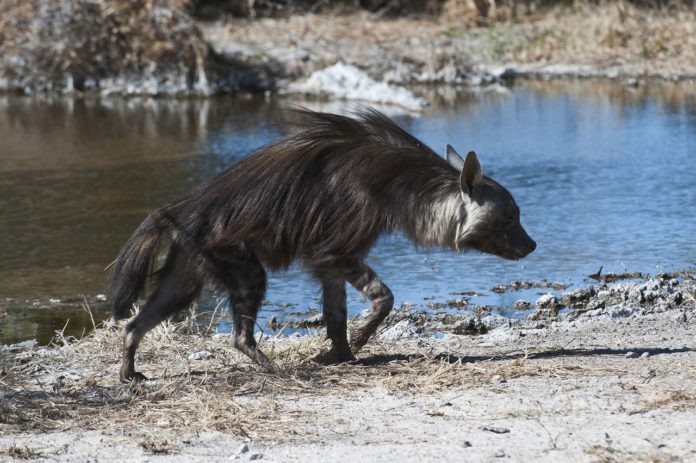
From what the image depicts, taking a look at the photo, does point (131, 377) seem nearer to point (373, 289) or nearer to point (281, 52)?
point (373, 289)

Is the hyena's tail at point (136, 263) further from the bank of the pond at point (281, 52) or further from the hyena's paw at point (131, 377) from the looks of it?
the bank of the pond at point (281, 52)

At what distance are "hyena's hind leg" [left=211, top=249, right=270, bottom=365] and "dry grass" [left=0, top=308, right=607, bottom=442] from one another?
148 millimetres

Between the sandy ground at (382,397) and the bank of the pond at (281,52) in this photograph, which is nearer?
the sandy ground at (382,397)

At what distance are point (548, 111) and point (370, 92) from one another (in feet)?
10.3

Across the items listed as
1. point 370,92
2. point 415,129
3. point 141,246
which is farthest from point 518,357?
point 370,92

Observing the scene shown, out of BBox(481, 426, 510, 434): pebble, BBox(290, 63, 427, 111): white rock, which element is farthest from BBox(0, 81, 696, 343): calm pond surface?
BBox(481, 426, 510, 434): pebble

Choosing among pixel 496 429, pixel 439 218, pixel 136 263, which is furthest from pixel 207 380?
pixel 496 429

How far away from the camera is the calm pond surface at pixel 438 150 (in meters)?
9.57

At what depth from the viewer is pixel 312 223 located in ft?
22.1

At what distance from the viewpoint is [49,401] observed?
615 centimetres

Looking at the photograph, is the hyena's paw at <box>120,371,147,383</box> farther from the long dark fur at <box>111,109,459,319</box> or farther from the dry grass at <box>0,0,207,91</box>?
the dry grass at <box>0,0,207,91</box>

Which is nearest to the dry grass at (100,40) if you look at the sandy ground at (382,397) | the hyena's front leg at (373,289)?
the sandy ground at (382,397)

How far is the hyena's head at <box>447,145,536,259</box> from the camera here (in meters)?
6.86

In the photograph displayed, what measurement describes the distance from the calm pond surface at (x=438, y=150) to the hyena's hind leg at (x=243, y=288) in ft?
3.59
